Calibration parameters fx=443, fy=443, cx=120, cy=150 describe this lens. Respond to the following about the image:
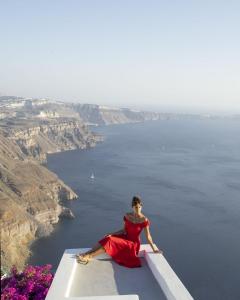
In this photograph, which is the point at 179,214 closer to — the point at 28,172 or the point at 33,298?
the point at 28,172

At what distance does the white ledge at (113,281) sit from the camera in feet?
30.2

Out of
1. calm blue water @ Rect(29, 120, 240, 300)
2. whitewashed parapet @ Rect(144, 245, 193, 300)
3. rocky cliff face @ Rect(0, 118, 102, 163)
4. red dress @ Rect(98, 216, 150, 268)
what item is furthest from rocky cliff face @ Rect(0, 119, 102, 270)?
whitewashed parapet @ Rect(144, 245, 193, 300)

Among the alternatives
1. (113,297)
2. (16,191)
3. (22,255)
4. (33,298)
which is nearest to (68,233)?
(22,255)

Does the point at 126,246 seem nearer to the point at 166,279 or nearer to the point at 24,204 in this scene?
the point at 166,279

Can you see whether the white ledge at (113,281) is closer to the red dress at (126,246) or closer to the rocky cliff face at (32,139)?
the red dress at (126,246)

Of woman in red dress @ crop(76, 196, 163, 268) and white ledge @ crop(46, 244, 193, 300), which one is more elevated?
woman in red dress @ crop(76, 196, 163, 268)

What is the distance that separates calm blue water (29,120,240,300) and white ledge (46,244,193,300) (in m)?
43.0

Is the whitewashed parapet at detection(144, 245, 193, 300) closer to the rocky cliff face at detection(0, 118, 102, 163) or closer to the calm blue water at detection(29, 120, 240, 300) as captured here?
the calm blue water at detection(29, 120, 240, 300)

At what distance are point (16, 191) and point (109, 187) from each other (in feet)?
97.1

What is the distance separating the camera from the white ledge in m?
9.20

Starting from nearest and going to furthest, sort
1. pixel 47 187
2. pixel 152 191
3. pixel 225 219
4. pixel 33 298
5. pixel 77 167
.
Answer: pixel 33 298 < pixel 225 219 < pixel 47 187 < pixel 152 191 < pixel 77 167

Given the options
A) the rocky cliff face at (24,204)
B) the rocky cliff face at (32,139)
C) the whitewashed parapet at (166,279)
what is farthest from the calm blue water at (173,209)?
the whitewashed parapet at (166,279)

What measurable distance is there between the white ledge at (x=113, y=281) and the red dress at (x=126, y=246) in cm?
18

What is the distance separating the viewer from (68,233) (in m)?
76.6
